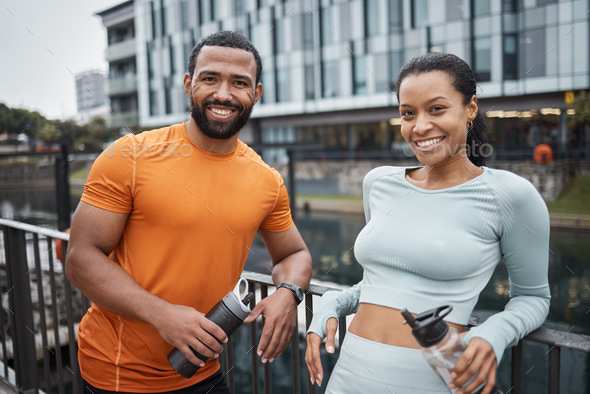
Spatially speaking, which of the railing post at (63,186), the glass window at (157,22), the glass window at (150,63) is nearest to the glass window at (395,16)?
the glass window at (157,22)

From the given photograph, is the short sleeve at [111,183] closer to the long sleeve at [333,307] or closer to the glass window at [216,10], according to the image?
the long sleeve at [333,307]

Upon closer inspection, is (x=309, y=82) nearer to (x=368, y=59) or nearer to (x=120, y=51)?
(x=368, y=59)

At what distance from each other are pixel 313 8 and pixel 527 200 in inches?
1169

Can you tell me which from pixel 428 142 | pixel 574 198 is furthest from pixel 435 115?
pixel 574 198

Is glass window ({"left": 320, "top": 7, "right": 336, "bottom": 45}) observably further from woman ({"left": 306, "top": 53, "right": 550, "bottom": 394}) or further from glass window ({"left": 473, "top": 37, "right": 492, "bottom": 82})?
woman ({"left": 306, "top": 53, "right": 550, "bottom": 394})

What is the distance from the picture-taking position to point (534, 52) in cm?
2269

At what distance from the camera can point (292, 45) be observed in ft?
101

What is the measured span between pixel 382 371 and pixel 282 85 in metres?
30.8

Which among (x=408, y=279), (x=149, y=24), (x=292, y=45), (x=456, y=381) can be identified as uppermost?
(x=149, y=24)

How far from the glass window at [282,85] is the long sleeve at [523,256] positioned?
3039cm

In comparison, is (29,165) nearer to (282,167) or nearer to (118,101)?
(282,167)

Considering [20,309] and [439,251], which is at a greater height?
[439,251]

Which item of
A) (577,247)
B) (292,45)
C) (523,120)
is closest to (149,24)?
(292,45)

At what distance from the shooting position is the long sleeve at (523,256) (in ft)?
4.35
